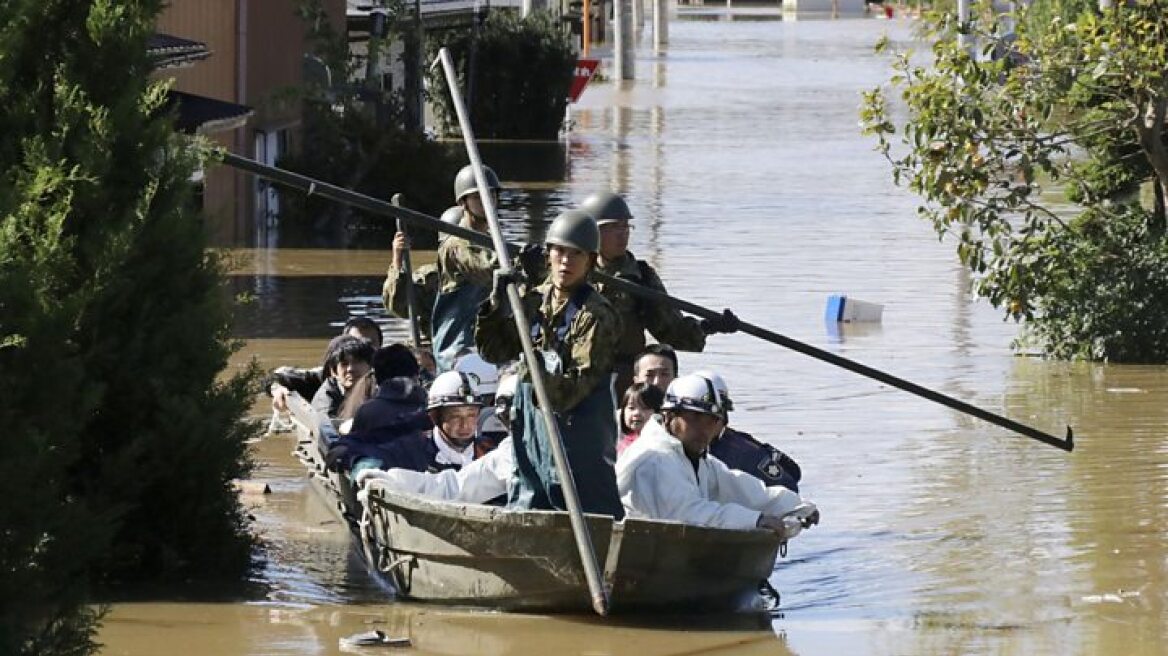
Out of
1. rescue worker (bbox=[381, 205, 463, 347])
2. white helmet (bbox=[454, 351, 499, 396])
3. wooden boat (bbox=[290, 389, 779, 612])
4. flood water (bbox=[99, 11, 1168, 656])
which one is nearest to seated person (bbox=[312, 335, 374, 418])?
flood water (bbox=[99, 11, 1168, 656])

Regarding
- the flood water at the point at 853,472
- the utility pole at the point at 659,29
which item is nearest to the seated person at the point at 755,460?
the flood water at the point at 853,472

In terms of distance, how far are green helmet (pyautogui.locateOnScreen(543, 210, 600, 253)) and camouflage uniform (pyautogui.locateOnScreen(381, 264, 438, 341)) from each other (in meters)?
5.23

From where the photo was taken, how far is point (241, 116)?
67.2 ft

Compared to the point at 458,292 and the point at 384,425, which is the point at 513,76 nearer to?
the point at 458,292

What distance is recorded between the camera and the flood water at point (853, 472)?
35.0 feet

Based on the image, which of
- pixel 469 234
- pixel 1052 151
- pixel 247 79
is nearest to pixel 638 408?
pixel 469 234

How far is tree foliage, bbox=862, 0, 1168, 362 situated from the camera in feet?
58.8

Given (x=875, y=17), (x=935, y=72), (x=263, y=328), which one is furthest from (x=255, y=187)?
(x=875, y=17)

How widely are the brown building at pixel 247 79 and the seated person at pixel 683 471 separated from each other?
48.2 feet

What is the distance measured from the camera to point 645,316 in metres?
12.7

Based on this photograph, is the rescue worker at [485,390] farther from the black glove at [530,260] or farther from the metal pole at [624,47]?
the metal pole at [624,47]

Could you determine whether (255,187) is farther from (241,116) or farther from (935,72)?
(935,72)

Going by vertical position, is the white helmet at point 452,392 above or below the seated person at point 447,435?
above

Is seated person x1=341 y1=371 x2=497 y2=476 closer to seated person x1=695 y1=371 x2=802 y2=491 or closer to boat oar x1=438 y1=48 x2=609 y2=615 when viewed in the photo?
seated person x1=695 y1=371 x2=802 y2=491
